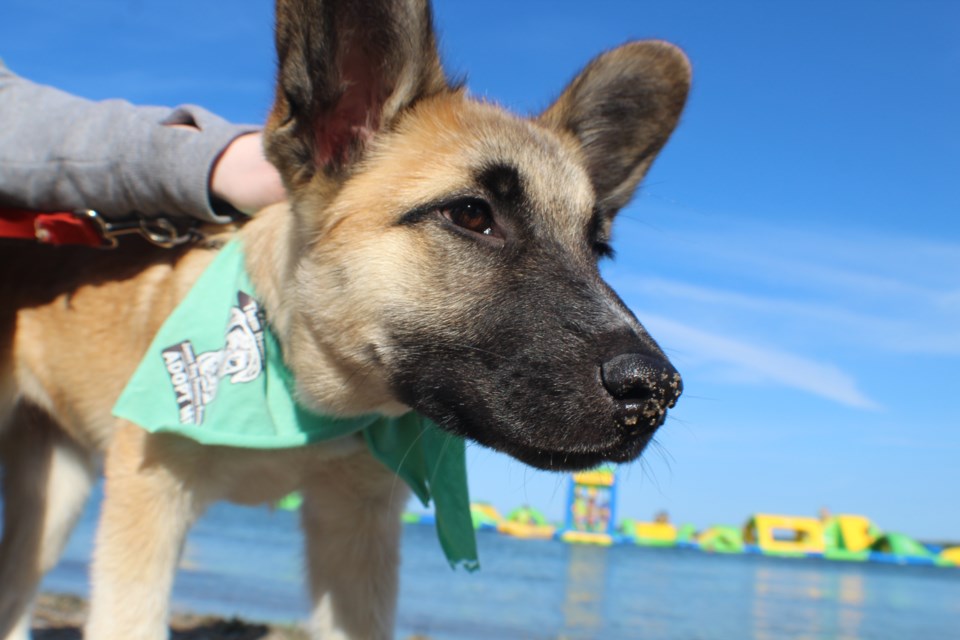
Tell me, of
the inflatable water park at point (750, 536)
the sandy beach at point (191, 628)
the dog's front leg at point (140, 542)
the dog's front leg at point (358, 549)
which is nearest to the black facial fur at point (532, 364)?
the dog's front leg at point (358, 549)

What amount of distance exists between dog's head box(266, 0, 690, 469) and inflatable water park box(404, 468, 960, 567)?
27657 millimetres

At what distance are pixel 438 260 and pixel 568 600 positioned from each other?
8.53 metres

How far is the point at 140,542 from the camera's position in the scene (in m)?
2.89

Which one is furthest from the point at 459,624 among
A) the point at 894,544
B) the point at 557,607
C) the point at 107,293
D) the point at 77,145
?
the point at 894,544

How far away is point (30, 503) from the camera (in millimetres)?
4230

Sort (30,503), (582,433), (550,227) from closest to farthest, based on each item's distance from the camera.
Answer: (582,433) < (550,227) < (30,503)

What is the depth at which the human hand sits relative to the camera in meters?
3.28

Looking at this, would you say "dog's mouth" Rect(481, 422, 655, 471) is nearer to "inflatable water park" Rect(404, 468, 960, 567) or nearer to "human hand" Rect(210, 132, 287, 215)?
"human hand" Rect(210, 132, 287, 215)

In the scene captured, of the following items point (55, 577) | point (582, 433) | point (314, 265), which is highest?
point (314, 265)

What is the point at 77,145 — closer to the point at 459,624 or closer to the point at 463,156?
the point at 463,156

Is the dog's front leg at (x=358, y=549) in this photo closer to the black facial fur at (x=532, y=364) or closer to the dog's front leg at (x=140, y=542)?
the dog's front leg at (x=140, y=542)

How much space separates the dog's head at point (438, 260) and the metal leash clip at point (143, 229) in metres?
0.85

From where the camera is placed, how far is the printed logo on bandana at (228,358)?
3045 mm

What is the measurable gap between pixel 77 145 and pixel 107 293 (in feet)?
2.24
